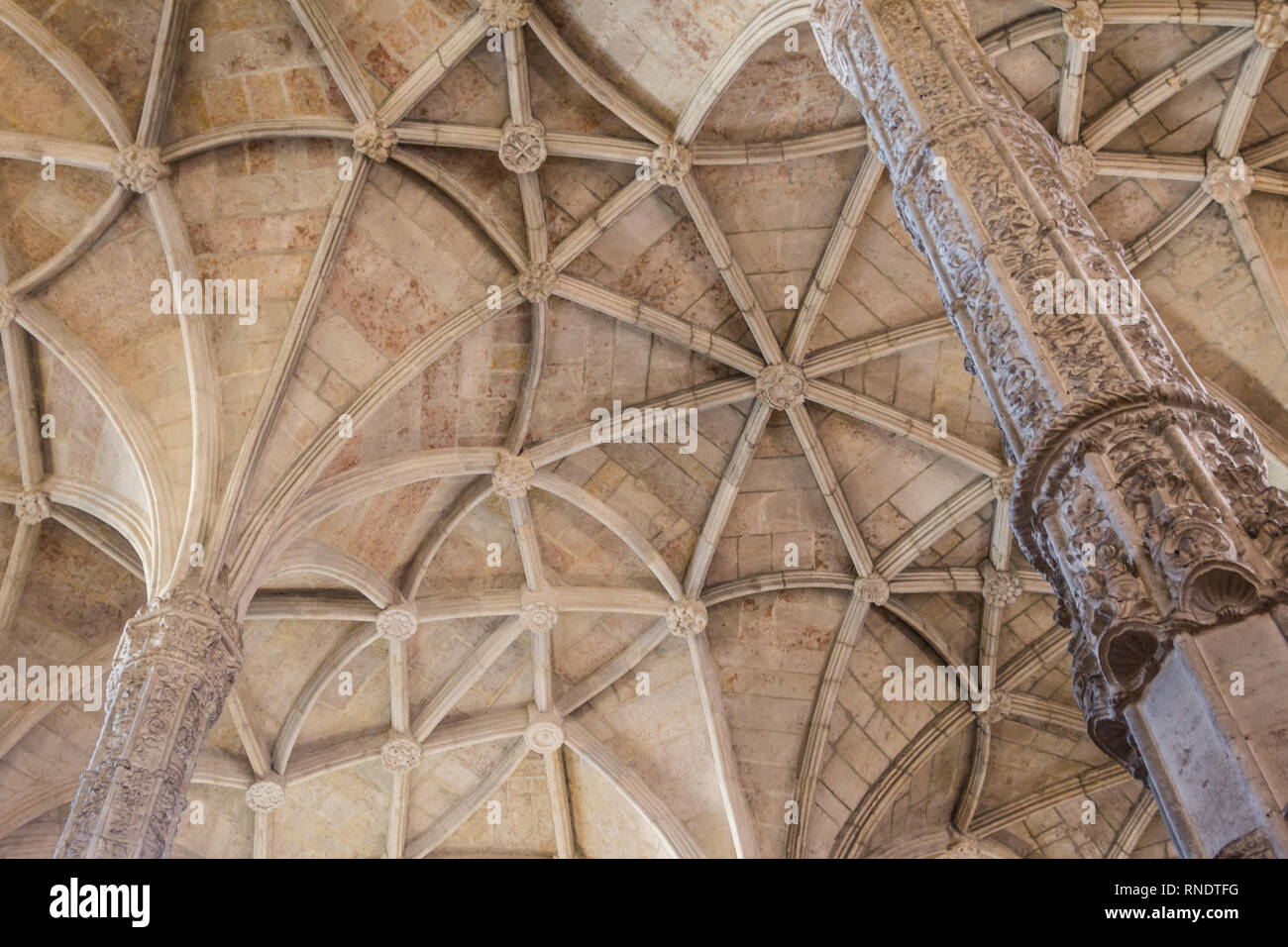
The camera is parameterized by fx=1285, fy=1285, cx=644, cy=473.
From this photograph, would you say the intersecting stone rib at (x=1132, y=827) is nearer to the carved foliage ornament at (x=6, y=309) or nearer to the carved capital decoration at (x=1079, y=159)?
the carved capital decoration at (x=1079, y=159)

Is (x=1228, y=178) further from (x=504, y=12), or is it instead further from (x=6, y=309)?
(x=6, y=309)

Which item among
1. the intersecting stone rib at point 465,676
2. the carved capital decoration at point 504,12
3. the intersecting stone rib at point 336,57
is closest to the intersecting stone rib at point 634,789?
the intersecting stone rib at point 465,676

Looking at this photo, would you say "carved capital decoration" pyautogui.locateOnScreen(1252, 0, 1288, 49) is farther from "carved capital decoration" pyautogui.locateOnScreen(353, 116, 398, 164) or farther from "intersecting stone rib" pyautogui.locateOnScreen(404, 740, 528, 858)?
"intersecting stone rib" pyautogui.locateOnScreen(404, 740, 528, 858)

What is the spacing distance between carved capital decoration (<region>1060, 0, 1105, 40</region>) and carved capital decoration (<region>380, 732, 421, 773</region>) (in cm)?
1228

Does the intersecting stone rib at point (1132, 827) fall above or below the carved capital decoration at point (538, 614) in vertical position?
below

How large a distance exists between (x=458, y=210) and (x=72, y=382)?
490 cm

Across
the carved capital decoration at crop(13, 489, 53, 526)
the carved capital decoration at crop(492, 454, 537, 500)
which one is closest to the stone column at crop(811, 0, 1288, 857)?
the carved capital decoration at crop(492, 454, 537, 500)

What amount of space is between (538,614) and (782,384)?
14.7 feet

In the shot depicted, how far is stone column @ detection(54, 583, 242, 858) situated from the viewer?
938 cm

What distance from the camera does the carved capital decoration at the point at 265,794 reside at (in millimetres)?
17344

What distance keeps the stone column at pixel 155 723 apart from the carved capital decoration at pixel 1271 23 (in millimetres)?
12255
